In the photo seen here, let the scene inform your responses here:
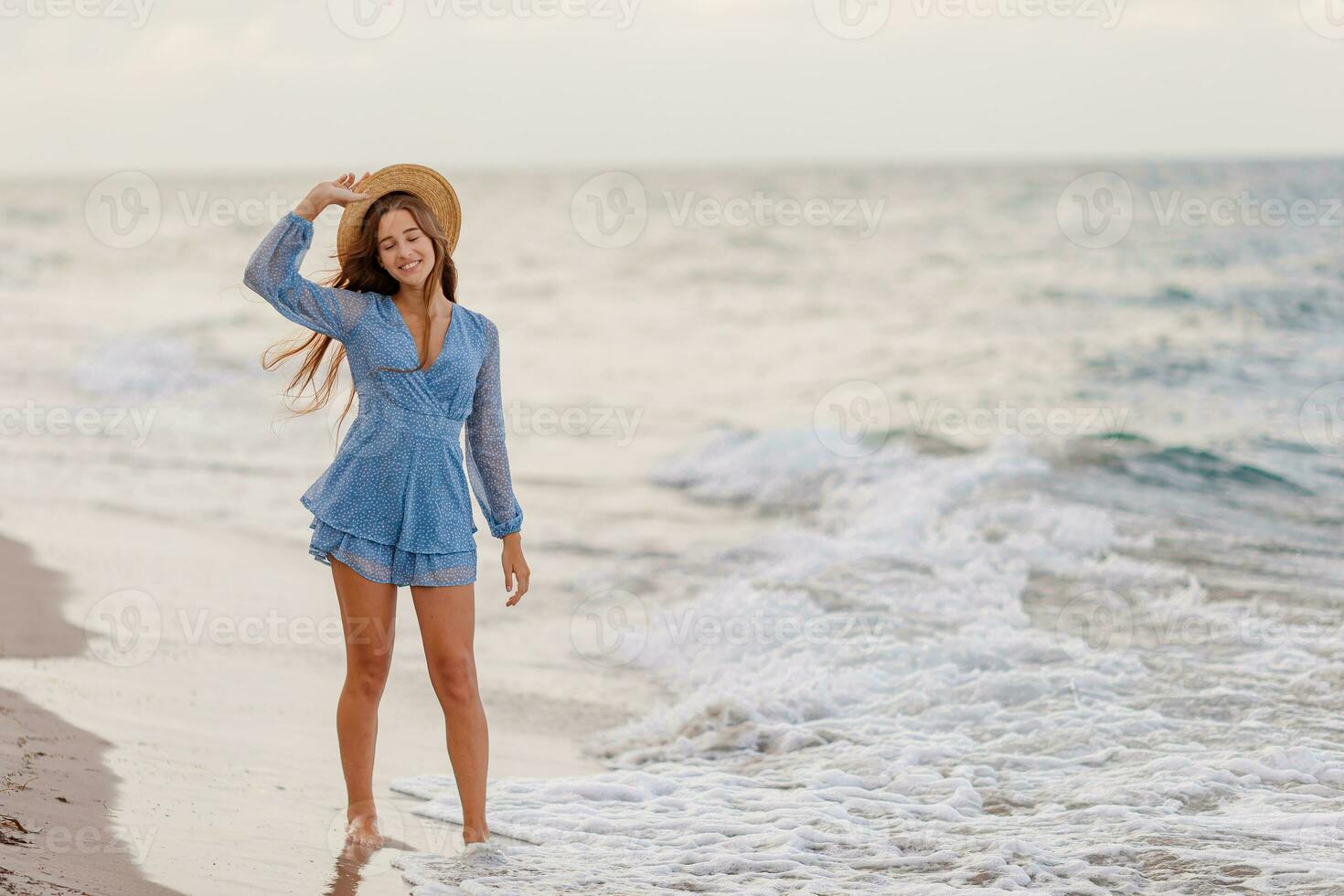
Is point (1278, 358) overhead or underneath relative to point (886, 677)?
overhead

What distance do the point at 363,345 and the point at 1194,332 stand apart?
632 inches

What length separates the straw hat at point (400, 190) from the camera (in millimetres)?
3668

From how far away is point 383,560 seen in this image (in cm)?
365

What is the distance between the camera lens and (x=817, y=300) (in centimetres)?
2452

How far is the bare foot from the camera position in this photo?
12.6 feet

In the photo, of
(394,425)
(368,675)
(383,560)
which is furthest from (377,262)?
(368,675)

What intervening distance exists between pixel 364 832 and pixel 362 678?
0.48m

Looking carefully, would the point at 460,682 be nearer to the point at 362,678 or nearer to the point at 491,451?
the point at 362,678

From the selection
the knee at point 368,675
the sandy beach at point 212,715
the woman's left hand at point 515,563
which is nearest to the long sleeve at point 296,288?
the woman's left hand at point 515,563

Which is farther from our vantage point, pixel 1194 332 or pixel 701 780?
pixel 1194 332

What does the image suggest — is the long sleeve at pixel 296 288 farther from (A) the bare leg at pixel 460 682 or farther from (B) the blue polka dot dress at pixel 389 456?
(A) the bare leg at pixel 460 682

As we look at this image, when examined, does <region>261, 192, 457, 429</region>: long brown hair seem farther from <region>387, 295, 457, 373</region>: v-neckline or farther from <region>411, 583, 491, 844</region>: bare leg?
<region>411, 583, 491, 844</region>: bare leg

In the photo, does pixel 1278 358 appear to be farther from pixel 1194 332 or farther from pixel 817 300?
pixel 817 300

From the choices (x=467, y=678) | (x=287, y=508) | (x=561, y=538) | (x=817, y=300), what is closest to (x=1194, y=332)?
(x=817, y=300)
